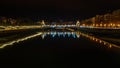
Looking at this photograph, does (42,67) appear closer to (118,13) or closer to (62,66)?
(62,66)

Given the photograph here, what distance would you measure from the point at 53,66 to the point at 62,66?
0.45m

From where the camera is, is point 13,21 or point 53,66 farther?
point 13,21

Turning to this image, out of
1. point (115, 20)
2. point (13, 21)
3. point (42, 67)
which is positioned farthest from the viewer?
point (13, 21)

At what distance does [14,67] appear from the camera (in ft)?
39.3

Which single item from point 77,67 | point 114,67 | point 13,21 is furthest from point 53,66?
point 13,21

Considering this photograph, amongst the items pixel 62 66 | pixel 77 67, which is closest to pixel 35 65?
pixel 62 66

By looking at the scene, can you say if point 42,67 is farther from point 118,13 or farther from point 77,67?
point 118,13

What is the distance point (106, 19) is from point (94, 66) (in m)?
189

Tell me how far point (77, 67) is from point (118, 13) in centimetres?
16934

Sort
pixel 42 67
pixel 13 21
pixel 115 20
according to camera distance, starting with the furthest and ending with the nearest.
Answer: pixel 13 21 → pixel 115 20 → pixel 42 67

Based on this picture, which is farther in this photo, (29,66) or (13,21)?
(13,21)

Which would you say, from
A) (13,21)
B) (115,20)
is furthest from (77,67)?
(13,21)

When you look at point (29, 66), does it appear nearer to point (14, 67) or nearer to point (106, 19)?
point (14, 67)

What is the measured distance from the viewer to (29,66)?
12.2m
